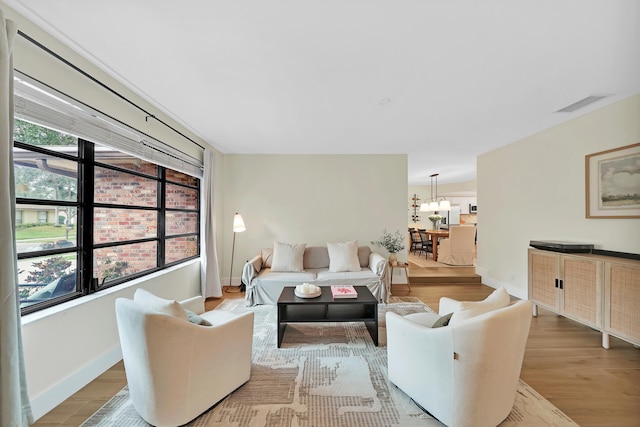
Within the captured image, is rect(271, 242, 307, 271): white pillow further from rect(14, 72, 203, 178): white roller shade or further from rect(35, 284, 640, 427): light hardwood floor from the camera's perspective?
rect(35, 284, 640, 427): light hardwood floor

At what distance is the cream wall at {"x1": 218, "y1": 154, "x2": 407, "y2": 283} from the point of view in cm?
486

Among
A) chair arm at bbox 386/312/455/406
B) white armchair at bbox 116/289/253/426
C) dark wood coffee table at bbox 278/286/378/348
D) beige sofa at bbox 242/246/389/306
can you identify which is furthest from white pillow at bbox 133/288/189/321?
beige sofa at bbox 242/246/389/306

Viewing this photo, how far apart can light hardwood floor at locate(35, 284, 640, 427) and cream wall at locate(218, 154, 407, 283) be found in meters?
2.61

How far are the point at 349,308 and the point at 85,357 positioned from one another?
2.43 m

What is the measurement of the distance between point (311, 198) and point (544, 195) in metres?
3.60

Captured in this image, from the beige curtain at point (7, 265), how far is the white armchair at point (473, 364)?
2.35 m

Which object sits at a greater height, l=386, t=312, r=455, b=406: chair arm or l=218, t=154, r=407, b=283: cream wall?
l=218, t=154, r=407, b=283: cream wall

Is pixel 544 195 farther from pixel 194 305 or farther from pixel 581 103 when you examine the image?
pixel 194 305

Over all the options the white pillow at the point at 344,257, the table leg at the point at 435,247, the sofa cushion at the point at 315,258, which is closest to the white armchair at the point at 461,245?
the table leg at the point at 435,247

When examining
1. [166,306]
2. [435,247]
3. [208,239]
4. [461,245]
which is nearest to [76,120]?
[166,306]

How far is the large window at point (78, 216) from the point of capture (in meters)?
1.77

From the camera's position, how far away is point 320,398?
1908 mm

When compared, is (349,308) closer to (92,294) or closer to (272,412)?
(272,412)

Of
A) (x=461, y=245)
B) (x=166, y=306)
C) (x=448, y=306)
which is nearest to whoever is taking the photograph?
(x=166, y=306)
